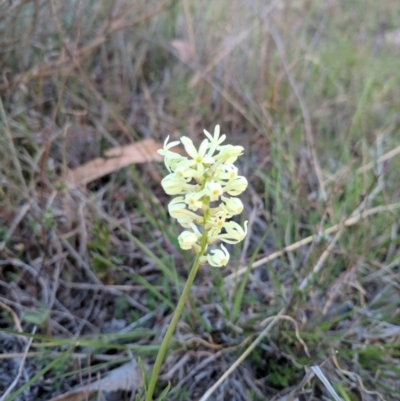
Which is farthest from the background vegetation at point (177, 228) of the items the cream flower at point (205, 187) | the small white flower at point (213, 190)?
the small white flower at point (213, 190)

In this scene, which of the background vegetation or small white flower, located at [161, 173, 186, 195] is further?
the background vegetation

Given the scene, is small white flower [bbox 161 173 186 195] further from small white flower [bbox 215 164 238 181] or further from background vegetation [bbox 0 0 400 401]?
background vegetation [bbox 0 0 400 401]

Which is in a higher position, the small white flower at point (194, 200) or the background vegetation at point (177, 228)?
the small white flower at point (194, 200)

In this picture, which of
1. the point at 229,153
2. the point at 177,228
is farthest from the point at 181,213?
the point at 177,228

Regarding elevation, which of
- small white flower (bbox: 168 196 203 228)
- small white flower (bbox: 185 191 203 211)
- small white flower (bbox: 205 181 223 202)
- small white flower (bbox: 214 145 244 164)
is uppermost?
small white flower (bbox: 214 145 244 164)

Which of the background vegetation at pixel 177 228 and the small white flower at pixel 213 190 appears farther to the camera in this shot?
the background vegetation at pixel 177 228

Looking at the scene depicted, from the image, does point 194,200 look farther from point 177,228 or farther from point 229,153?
point 177,228

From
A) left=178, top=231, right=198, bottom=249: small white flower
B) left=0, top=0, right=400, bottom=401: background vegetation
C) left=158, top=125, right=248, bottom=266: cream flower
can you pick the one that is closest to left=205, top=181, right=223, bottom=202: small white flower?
left=158, top=125, right=248, bottom=266: cream flower

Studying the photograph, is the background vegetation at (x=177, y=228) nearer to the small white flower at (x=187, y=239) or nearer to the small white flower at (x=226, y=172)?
the small white flower at (x=187, y=239)
